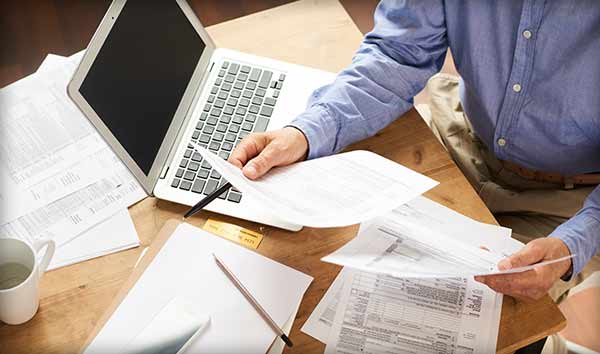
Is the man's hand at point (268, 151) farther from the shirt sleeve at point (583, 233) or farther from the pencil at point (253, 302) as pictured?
the shirt sleeve at point (583, 233)

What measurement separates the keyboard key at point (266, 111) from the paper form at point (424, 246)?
0.26 metres

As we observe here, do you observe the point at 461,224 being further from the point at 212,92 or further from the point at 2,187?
the point at 2,187

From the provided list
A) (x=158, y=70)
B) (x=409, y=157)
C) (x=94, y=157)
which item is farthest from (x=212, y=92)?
(x=409, y=157)

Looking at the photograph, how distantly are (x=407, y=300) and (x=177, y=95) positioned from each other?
1.59 ft

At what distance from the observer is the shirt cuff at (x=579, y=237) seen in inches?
38.9

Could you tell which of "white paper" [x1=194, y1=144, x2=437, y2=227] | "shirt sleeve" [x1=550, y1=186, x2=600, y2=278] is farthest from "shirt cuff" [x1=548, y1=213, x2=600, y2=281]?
"white paper" [x1=194, y1=144, x2=437, y2=227]

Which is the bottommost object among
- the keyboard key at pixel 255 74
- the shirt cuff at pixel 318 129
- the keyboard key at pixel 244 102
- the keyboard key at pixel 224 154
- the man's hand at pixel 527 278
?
the man's hand at pixel 527 278

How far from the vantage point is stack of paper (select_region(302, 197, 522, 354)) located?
0.89 metres

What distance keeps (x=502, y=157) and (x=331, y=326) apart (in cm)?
52

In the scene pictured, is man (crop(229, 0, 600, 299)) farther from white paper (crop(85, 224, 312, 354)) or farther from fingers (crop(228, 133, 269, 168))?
white paper (crop(85, 224, 312, 354))

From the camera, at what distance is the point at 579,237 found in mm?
998

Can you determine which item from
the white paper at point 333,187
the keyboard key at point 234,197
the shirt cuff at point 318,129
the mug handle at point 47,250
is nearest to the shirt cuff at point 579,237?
the white paper at point 333,187

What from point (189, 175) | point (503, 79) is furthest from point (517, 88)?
point (189, 175)

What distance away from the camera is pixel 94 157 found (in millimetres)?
1092
